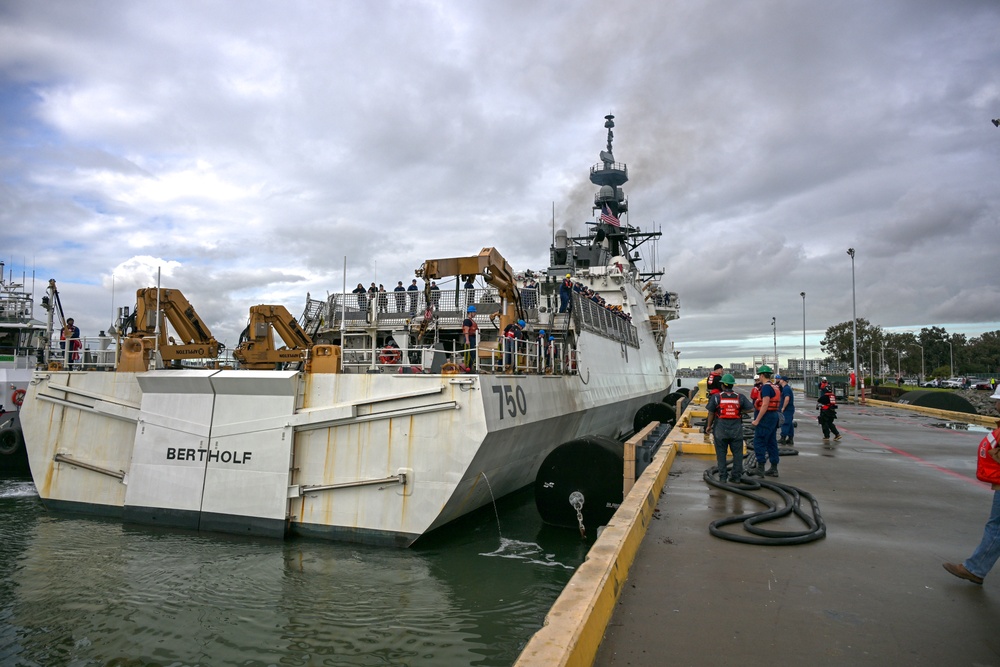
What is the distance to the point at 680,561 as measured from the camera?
16.8ft

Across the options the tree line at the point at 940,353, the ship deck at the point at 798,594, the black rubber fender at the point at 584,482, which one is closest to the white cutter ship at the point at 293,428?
the black rubber fender at the point at 584,482

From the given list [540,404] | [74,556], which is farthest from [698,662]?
[74,556]

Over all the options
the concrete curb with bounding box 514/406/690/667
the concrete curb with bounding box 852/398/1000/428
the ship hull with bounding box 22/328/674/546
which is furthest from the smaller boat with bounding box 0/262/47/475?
the concrete curb with bounding box 852/398/1000/428

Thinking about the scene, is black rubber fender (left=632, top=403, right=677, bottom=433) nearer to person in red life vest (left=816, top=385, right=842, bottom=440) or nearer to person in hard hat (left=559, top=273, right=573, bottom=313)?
person in red life vest (left=816, top=385, right=842, bottom=440)

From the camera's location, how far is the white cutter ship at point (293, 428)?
8797 millimetres

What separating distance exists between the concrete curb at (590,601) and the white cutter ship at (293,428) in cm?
351

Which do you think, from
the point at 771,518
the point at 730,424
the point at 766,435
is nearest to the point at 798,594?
the point at 771,518

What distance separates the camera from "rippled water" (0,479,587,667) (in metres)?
5.93

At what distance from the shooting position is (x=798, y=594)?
4387mm

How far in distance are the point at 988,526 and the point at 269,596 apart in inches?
285

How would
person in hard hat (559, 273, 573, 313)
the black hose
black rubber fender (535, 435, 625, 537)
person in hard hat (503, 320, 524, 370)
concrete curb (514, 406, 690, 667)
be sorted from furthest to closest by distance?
1. person in hard hat (559, 273, 573, 313)
2. person in hard hat (503, 320, 524, 370)
3. black rubber fender (535, 435, 625, 537)
4. the black hose
5. concrete curb (514, 406, 690, 667)

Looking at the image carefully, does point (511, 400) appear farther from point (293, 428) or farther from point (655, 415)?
point (655, 415)

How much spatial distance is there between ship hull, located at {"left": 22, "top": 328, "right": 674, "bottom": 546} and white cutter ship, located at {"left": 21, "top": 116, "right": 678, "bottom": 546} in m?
0.02

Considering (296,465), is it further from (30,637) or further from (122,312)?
(122,312)
